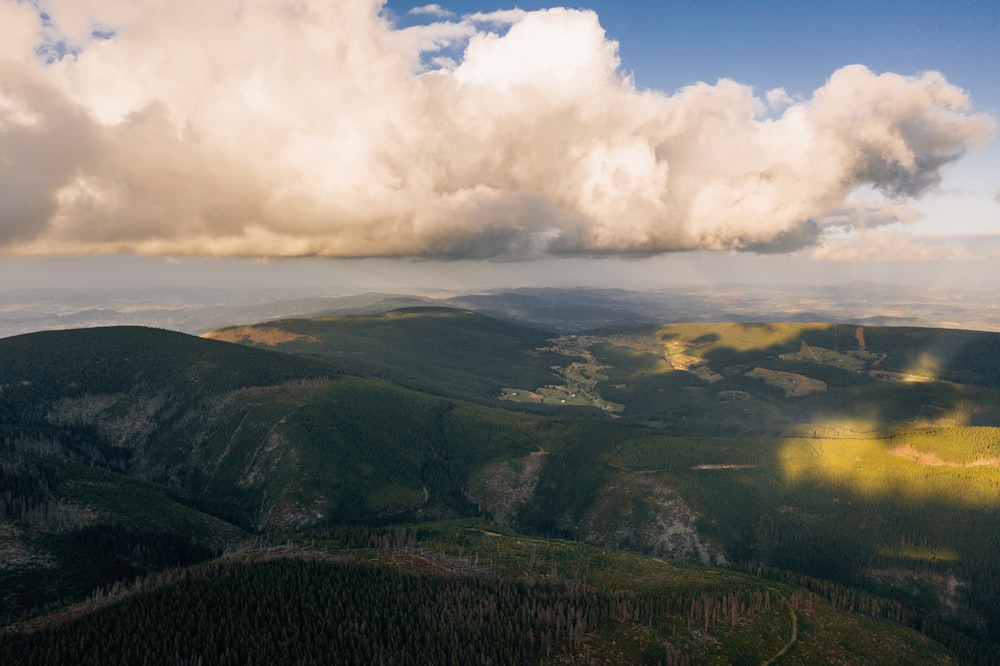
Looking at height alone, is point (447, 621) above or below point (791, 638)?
above

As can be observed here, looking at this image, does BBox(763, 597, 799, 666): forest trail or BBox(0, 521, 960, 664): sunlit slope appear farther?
BBox(763, 597, 799, 666): forest trail

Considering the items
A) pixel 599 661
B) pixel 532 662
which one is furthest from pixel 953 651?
pixel 532 662

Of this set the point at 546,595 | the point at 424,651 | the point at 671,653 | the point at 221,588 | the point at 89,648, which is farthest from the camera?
the point at 546,595

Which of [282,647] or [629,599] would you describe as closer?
[282,647]

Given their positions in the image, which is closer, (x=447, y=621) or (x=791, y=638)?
(x=447, y=621)

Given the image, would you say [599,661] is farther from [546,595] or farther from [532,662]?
[546,595]

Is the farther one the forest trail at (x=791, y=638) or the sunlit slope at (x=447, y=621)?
the forest trail at (x=791, y=638)

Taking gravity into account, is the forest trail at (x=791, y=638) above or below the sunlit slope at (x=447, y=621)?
below

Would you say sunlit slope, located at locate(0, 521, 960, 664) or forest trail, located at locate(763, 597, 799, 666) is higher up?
sunlit slope, located at locate(0, 521, 960, 664)
